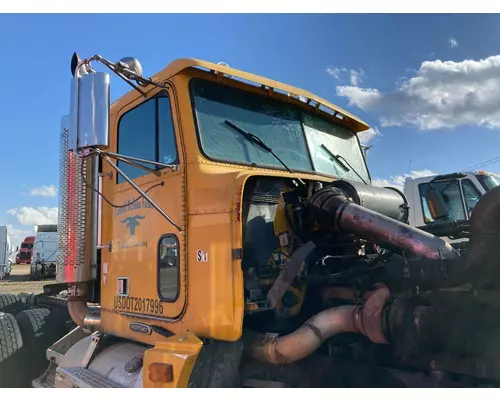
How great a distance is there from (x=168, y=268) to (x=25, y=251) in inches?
1421

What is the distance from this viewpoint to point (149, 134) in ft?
11.6

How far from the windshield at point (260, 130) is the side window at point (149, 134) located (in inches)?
10.3

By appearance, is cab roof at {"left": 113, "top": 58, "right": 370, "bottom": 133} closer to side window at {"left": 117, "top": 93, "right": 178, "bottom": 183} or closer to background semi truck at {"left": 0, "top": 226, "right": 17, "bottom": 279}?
side window at {"left": 117, "top": 93, "right": 178, "bottom": 183}

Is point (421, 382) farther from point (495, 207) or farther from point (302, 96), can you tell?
point (302, 96)

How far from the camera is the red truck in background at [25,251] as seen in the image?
34.2 metres

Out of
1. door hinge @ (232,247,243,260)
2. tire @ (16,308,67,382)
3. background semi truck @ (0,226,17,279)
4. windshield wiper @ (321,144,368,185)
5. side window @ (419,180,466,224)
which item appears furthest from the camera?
background semi truck @ (0,226,17,279)

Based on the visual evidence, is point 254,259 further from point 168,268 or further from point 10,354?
point 10,354

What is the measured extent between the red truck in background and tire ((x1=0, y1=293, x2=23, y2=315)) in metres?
30.0

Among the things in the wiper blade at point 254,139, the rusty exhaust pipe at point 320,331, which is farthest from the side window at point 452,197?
the rusty exhaust pipe at point 320,331

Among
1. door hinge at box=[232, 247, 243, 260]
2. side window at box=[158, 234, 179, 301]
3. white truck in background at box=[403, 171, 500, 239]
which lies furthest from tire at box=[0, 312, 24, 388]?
white truck in background at box=[403, 171, 500, 239]

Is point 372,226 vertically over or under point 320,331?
over

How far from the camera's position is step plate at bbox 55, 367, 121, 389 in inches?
132

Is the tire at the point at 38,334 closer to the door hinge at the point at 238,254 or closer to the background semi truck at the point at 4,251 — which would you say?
the door hinge at the point at 238,254

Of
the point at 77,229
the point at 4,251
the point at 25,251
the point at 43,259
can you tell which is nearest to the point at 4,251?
the point at 4,251
